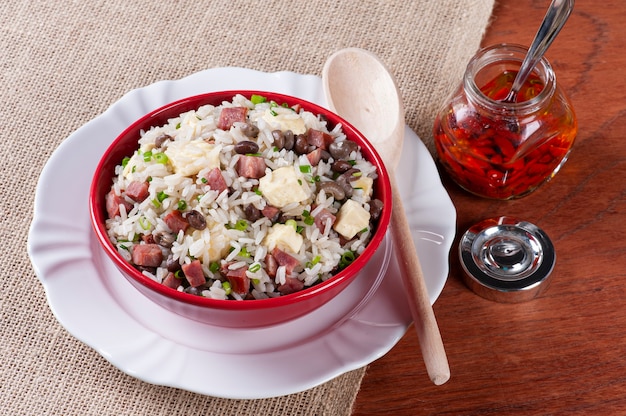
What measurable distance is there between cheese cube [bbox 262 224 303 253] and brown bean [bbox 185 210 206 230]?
0.16 meters

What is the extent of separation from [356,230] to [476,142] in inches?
22.4

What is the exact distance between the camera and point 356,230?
1.95 metres

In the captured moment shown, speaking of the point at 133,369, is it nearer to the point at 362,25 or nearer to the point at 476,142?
the point at 476,142

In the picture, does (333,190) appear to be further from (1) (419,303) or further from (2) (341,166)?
(1) (419,303)

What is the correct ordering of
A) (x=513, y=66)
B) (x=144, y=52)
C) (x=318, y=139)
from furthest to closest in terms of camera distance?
(x=144, y=52)
(x=513, y=66)
(x=318, y=139)

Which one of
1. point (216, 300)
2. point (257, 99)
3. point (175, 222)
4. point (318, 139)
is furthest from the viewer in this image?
point (257, 99)

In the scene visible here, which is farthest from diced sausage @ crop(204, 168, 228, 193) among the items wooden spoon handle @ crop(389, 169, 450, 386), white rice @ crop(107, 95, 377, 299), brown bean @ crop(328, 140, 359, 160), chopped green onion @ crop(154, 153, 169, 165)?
wooden spoon handle @ crop(389, 169, 450, 386)

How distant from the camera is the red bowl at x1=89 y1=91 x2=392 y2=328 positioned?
1.82 meters

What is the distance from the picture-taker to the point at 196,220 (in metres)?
1.87

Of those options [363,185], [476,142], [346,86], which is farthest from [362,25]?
[363,185]

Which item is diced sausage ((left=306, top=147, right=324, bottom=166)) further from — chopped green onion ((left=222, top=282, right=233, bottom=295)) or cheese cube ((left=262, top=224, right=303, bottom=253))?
chopped green onion ((left=222, top=282, right=233, bottom=295))

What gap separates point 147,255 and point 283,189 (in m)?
0.38

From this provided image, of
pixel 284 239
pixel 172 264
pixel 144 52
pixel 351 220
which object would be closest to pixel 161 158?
pixel 172 264

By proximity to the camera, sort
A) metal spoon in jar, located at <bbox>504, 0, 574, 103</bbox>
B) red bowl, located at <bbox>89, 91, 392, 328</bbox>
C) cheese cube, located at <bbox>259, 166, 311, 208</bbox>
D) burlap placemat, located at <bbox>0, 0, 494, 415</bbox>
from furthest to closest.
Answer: burlap placemat, located at <bbox>0, 0, 494, 415</bbox>
metal spoon in jar, located at <bbox>504, 0, 574, 103</bbox>
cheese cube, located at <bbox>259, 166, 311, 208</bbox>
red bowl, located at <bbox>89, 91, 392, 328</bbox>
